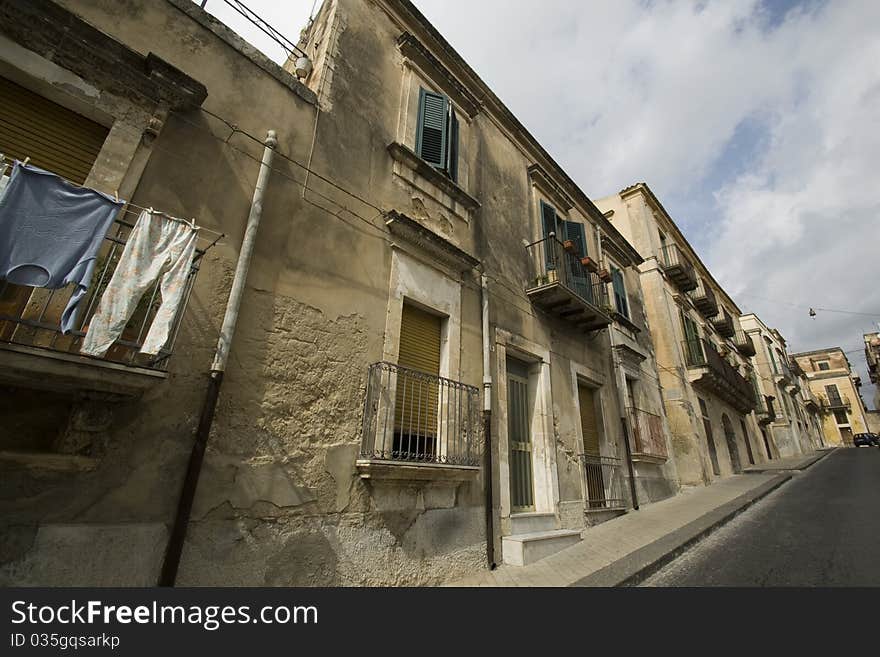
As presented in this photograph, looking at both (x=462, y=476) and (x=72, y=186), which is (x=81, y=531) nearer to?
A: (x=72, y=186)

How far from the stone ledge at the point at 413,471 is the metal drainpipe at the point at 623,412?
5.40m

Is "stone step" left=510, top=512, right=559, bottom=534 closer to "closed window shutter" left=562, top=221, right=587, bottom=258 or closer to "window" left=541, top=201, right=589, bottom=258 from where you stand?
"window" left=541, top=201, right=589, bottom=258

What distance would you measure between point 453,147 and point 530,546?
641cm

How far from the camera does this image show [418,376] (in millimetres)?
4879

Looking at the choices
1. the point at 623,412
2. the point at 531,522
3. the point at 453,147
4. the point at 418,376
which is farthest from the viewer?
the point at 623,412

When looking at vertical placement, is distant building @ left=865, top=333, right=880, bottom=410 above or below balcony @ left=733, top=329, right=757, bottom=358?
above

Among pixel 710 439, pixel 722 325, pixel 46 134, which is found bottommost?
pixel 710 439

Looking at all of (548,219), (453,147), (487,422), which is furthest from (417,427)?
(548,219)

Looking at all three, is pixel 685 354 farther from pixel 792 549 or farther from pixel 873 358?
pixel 873 358

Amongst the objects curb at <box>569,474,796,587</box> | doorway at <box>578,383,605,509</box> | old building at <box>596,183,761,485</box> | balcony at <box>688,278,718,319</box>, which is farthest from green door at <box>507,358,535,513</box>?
balcony at <box>688,278,718,319</box>

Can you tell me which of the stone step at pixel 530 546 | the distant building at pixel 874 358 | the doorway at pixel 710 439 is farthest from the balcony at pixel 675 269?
the distant building at pixel 874 358

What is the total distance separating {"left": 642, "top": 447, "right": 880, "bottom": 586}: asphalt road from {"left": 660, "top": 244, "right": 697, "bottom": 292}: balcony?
8.61m

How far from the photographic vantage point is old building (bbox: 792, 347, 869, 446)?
152 feet

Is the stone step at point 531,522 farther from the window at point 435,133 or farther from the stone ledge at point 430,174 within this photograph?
the window at point 435,133
